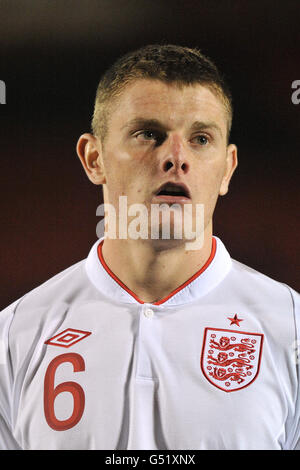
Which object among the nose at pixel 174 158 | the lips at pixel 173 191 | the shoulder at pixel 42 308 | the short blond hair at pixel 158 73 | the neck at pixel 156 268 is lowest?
the shoulder at pixel 42 308

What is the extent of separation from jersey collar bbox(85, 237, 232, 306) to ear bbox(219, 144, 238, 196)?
0.15m

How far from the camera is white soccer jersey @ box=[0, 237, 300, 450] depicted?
5.05 ft

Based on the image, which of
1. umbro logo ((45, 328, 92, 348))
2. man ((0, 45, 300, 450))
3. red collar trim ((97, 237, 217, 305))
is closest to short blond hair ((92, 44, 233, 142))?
man ((0, 45, 300, 450))

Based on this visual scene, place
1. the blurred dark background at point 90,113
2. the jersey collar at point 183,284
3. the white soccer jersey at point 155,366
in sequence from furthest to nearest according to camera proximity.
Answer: the blurred dark background at point 90,113 → the jersey collar at point 183,284 → the white soccer jersey at point 155,366

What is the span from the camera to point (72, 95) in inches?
69.9

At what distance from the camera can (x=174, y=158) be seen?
5.26 feet

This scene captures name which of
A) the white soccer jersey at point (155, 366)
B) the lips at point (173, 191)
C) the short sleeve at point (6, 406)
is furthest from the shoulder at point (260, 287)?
the short sleeve at point (6, 406)

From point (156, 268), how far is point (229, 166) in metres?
0.35

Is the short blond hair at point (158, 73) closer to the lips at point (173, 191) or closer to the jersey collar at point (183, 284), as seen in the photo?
the lips at point (173, 191)

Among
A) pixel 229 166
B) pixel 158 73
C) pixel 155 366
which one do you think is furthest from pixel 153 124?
pixel 155 366

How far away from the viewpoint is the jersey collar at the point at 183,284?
5.40ft

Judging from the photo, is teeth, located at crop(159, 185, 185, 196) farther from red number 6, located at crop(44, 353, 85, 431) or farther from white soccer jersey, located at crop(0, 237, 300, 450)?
red number 6, located at crop(44, 353, 85, 431)

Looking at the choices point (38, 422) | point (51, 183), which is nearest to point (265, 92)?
A: point (51, 183)

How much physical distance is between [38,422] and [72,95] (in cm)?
89
